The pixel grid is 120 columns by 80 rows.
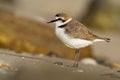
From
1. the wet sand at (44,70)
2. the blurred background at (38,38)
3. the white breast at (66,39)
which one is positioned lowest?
the wet sand at (44,70)

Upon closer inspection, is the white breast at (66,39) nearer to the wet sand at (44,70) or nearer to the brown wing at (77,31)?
the brown wing at (77,31)

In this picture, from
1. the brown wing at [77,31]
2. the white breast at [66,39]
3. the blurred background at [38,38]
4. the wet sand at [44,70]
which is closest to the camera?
the wet sand at [44,70]

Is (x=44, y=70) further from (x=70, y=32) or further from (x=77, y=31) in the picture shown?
(x=77, y=31)

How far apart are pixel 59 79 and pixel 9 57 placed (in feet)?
7.33

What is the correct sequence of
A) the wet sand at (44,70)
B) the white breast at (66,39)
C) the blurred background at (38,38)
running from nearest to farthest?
the wet sand at (44,70), the white breast at (66,39), the blurred background at (38,38)

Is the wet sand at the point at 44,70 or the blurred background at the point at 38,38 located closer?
the wet sand at the point at 44,70

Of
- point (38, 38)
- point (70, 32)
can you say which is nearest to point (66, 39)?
point (70, 32)

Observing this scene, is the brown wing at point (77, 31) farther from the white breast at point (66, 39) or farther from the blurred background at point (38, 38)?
the blurred background at point (38, 38)

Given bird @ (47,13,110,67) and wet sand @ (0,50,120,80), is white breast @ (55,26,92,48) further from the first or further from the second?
wet sand @ (0,50,120,80)

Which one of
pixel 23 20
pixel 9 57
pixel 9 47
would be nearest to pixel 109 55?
pixel 23 20

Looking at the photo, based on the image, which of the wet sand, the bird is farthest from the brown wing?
the wet sand

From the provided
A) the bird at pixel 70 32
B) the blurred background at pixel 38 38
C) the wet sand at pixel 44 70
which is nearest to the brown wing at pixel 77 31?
the bird at pixel 70 32

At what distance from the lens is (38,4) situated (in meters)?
30.1

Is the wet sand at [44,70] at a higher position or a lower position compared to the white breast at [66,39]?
lower
